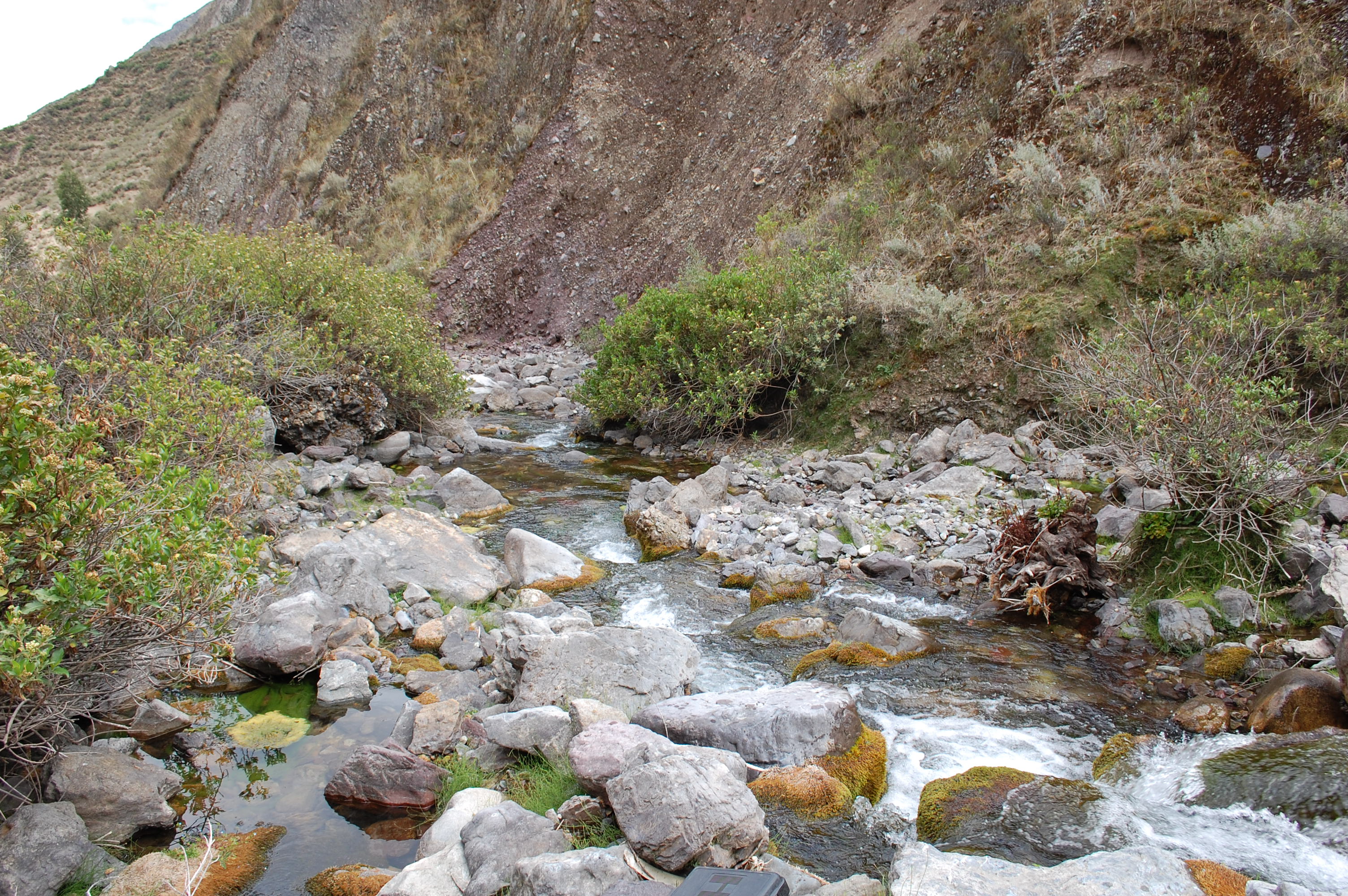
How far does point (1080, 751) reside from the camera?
4.15 meters

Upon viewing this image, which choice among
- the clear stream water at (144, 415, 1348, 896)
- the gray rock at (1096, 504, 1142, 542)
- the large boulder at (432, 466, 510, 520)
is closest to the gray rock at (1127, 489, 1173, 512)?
the gray rock at (1096, 504, 1142, 542)

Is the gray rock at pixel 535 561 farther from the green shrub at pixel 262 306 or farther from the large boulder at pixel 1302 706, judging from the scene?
the large boulder at pixel 1302 706

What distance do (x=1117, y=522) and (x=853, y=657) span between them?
299cm

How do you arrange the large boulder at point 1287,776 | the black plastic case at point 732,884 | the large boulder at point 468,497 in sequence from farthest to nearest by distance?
the large boulder at point 468,497 < the large boulder at point 1287,776 < the black plastic case at point 732,884

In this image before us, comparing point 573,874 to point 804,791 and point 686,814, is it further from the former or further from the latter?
point 804,791

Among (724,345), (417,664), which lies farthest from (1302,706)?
(724,345)

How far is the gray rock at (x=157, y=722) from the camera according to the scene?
4.31 metres

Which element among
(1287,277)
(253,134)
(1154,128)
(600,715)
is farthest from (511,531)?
(253,134)

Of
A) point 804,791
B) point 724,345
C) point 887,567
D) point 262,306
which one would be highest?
point 262,306

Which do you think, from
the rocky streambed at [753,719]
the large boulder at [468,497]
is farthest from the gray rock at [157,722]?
the large boulder at [468,497]

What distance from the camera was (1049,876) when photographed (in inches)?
110

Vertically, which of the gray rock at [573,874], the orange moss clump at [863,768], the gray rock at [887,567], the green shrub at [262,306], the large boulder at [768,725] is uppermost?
the green shrub at [262,306]

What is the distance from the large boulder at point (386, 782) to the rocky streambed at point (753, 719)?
1cm

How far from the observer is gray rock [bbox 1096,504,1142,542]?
648cm
